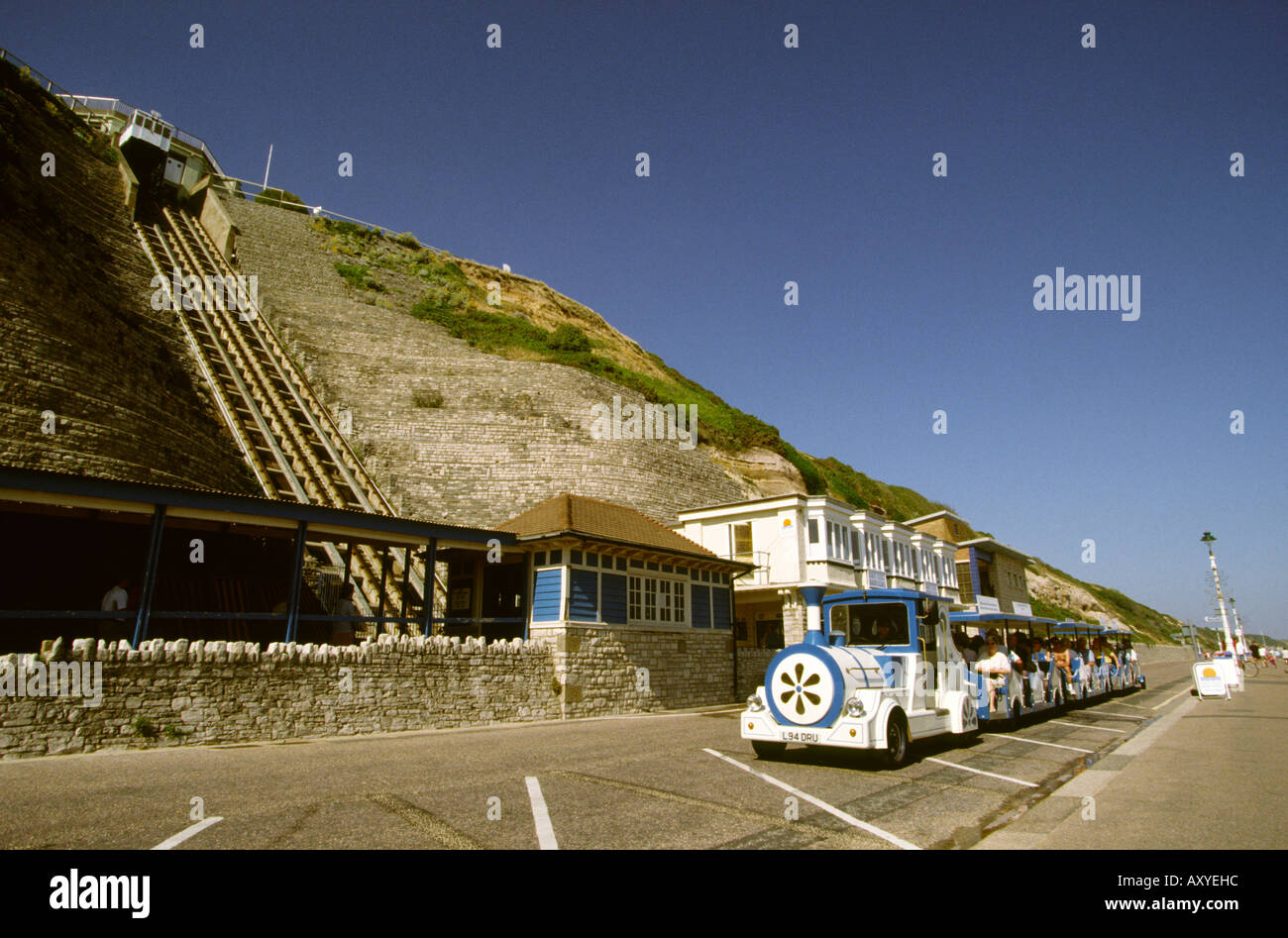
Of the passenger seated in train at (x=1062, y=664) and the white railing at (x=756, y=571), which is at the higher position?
the white railing at (x=756, y=571)

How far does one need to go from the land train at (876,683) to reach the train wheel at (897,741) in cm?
1

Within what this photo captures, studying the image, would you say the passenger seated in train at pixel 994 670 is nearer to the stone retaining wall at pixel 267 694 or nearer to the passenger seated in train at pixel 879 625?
the passenger seated in train at pixel 879 625

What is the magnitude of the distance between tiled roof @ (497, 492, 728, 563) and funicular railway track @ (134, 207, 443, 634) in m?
3.95

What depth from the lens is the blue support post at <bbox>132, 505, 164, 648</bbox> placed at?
13273mm

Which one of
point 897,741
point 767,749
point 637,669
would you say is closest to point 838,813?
point 897,741

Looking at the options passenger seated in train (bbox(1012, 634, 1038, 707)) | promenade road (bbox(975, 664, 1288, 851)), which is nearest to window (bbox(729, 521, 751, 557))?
passenger seated in train (bbox(1012, 634, 1038, 707))

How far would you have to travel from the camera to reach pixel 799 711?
1035cm

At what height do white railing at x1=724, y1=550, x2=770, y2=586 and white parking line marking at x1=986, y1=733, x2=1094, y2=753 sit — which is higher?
white railing at x1=724, y1=550, x2=770, y2=586

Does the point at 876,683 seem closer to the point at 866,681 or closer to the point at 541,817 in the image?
the point at 866,681

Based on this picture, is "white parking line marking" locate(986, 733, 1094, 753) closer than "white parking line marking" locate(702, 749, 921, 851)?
No

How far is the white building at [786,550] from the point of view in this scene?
3014 centimetres

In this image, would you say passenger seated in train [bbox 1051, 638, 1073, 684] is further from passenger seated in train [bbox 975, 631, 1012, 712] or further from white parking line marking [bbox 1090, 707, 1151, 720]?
passenger seated in train [bbox 975, 631, 1012, 712]

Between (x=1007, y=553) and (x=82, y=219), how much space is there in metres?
61.4

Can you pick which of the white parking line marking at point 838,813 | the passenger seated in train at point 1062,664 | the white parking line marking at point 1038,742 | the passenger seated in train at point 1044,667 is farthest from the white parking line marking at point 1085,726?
the white parking line marking at point 838,813
